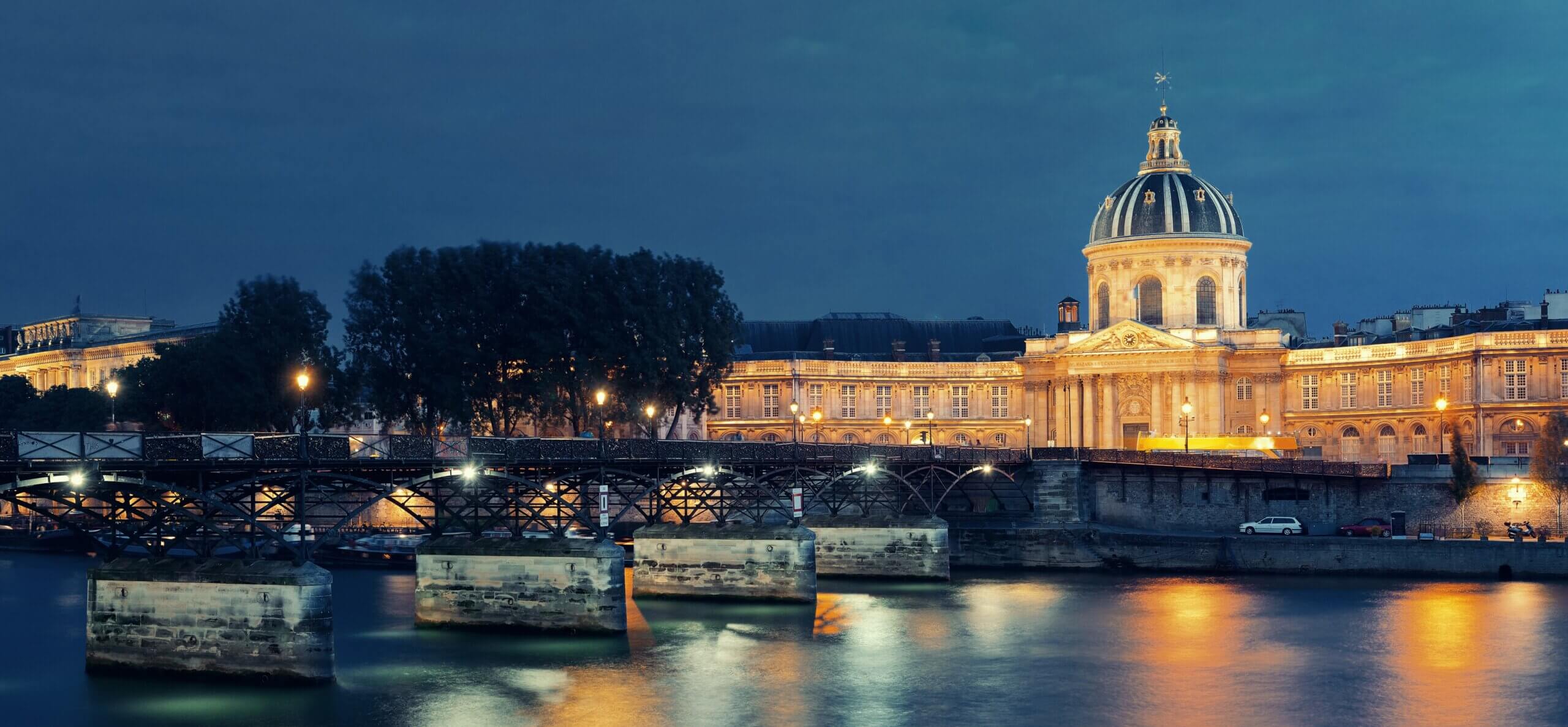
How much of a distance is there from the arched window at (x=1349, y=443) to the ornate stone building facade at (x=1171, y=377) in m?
0.10

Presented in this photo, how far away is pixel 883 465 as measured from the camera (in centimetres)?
8200

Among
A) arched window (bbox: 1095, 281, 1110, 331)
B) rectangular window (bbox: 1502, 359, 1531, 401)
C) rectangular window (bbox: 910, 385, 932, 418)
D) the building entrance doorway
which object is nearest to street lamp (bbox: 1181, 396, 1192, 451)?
the building entrance doorway

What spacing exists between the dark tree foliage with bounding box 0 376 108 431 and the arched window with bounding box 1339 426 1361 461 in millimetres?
83583

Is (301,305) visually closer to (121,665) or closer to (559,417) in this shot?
(559,417)

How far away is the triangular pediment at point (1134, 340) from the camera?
13262 cm

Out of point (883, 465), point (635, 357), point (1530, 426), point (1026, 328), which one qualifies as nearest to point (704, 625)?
point (883, 465)

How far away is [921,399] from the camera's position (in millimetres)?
148375

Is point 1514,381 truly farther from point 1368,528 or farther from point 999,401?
point 999,401

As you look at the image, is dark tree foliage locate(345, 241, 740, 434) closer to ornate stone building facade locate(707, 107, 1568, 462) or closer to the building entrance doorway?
ornate stone building facade locate(707, 107, 1568, 462)

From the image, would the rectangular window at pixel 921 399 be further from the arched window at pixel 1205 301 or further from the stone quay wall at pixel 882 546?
the stone quay wall at pixel 882 546

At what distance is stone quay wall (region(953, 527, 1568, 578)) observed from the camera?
266 feet

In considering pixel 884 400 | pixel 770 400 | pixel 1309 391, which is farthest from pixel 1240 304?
pixel 770 400

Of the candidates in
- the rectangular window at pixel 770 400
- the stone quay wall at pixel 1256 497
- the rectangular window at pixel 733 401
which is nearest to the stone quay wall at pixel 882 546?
the stone quay wall at pixel 1256 497

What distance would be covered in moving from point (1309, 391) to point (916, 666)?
86475 millimetres
